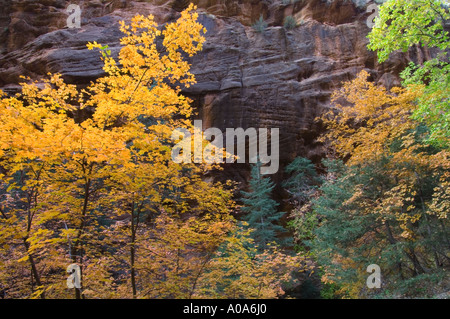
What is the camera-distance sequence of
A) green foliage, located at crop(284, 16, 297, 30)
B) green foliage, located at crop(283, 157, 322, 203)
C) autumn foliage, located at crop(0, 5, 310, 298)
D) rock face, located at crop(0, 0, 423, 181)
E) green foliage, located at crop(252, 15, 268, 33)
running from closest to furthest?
autumn foliage, located at crop(0, 5, 310, 298), green foliage, located at crop(283, 157, 322, 203), rock face, located at crop(0, 0, 423, 181), green foliage, located at crop(252, 15, 268, 33), green foliage, located at crop(284, 16, 297, 30)

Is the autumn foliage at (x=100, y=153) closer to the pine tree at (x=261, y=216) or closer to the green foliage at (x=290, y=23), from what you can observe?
the pine tree at (x=261, y=216)

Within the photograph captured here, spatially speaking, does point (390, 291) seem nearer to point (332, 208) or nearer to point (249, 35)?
point (332, 208)

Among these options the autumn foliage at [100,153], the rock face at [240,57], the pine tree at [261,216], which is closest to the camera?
the autumn foliage at [100,153]

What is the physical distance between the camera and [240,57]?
1955 centimetres

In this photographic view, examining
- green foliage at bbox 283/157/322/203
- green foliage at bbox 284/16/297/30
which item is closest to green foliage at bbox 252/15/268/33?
green foliage at bbox 284/16/297/30

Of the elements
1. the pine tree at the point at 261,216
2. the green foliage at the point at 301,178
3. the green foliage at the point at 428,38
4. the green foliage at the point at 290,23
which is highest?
the green foliage at the point at 290,23

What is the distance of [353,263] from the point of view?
10078 millimetres

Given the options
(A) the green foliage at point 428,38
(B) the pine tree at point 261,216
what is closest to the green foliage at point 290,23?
(B) the pine tree at point 261,216

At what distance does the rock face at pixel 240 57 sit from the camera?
1820 cm

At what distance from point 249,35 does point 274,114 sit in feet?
23.8

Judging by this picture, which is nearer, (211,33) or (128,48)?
(128,48)

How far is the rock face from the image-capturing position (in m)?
18.2

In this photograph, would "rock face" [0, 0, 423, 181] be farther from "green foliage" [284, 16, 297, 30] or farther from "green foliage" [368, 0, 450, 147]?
"green foliage" [368, 0, 450, 147]

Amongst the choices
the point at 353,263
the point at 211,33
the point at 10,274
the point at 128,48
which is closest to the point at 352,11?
the point at 211,33
